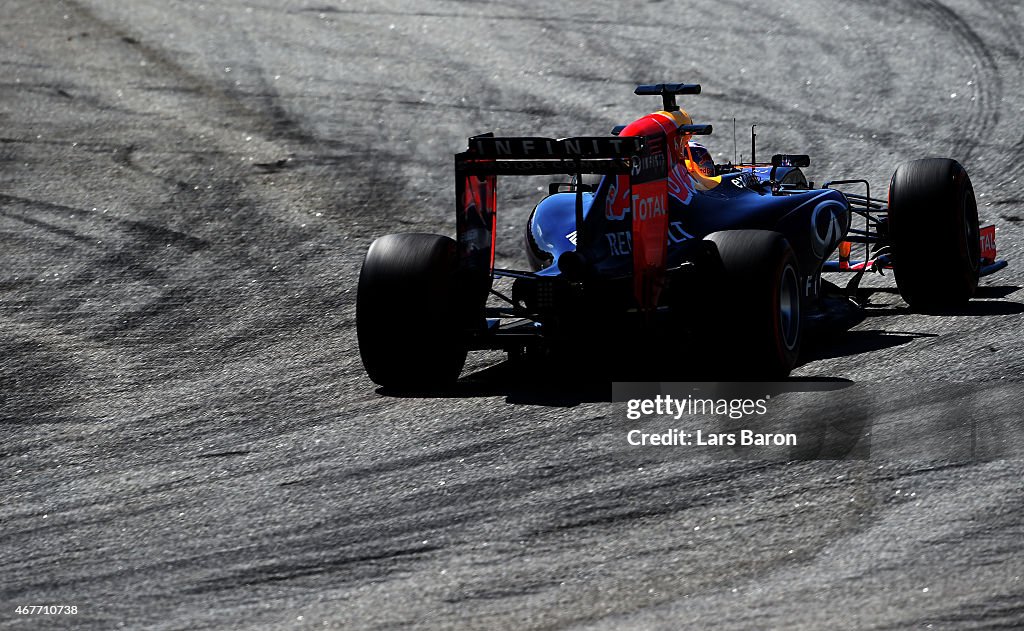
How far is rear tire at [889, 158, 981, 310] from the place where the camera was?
1070 centimetres

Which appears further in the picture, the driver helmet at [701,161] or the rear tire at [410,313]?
the driver helmet at [701,161]

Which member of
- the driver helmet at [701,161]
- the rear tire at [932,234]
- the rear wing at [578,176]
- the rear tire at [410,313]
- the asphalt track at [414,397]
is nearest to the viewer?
the asphalt track at [414,397]

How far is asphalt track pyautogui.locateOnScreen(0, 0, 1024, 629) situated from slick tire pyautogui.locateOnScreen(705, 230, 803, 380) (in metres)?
0.34

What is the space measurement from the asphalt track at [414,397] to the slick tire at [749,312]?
0.34 m

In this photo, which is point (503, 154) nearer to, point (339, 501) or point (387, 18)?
point (339, 501)

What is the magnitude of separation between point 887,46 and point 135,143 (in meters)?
8.98

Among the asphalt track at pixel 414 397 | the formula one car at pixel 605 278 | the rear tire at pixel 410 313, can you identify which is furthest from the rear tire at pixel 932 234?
the rear tire at pixel 410 313

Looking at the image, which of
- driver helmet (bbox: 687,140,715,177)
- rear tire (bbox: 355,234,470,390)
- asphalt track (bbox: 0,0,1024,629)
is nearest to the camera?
asphalt track (bbox: 0,0,1024,629)

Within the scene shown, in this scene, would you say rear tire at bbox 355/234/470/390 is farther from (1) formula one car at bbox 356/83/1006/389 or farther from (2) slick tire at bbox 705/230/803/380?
(2) slick tire at bbox 705/230/803/380

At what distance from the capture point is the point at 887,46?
1870 centimetres

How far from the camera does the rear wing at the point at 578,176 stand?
8898mm

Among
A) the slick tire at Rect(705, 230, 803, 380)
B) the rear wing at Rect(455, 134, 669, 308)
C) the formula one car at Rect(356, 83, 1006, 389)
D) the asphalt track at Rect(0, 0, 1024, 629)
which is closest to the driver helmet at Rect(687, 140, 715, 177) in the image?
the formula one car at Rect(356, 83, 1006, 389)

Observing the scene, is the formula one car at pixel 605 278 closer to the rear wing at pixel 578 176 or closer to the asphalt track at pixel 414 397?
the rear wing at pixel 578 176

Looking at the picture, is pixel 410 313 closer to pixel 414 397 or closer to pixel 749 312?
pixel 414 397
